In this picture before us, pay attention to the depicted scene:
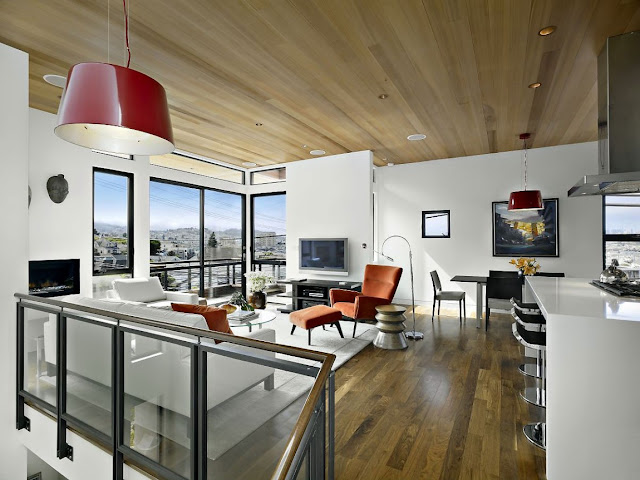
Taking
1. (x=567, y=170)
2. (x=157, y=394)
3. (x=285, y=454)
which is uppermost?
(x=567, y=170)

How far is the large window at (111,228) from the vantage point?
5539mm

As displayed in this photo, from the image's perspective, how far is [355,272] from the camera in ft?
22.4

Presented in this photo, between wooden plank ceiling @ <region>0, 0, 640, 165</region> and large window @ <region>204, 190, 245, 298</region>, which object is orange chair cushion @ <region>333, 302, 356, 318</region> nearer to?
wooden plank ceiling @ <region>0, 0, 640, 165</region>

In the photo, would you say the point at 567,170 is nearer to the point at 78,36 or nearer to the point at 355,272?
the point at 355,272

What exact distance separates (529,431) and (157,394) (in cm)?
259

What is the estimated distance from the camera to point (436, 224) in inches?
289

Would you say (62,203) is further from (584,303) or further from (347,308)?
(584,303)

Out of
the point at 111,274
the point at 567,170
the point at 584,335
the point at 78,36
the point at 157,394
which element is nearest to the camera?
the point at 584,335

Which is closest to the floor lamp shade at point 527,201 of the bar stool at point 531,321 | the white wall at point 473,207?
the white wall at point 473,207

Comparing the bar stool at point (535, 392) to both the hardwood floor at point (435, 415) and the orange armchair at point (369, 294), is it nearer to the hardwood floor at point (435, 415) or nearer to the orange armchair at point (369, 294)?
the hardwood floor at point (435, 415)

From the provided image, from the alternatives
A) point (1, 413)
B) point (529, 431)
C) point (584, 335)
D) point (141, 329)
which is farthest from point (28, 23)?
point (529, 431)

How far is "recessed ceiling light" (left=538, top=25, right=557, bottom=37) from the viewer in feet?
9.03

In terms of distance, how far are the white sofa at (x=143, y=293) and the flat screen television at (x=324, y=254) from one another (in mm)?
2357

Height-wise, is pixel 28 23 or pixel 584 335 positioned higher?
pixel 28 23
